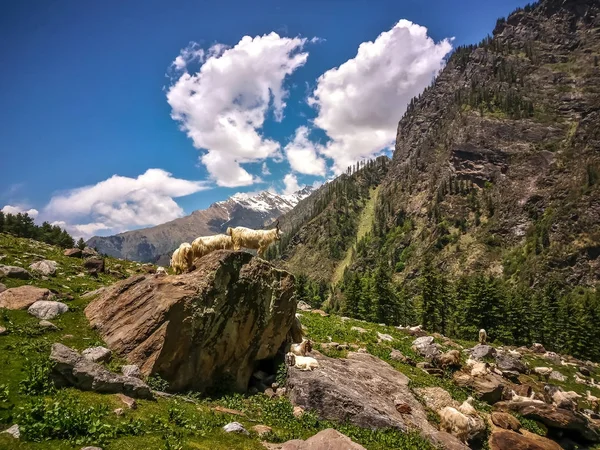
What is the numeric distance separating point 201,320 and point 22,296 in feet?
33.5

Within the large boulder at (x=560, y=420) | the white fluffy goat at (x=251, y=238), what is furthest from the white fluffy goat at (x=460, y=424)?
the white fluffy goat at (x=251, y=238)

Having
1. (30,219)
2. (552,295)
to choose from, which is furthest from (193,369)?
(30,219)

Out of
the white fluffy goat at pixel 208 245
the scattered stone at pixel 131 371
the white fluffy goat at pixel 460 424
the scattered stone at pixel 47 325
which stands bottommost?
the white fluffy goat at pixel 460 424

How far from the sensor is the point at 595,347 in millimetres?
73062

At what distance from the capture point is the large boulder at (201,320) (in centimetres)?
1759

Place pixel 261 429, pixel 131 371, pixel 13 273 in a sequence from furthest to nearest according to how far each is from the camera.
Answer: pixel 13 273
pixel 131 371
pixel 261 429

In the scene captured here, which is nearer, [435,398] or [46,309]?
[46,309]

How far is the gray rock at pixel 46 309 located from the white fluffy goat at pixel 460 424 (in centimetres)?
2147

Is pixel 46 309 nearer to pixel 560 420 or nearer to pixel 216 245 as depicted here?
pixel 216 245

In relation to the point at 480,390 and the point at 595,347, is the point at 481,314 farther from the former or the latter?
the point at 480,390

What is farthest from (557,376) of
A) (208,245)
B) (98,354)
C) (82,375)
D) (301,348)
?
(82,375)

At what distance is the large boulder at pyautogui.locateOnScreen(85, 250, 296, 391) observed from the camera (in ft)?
57.7

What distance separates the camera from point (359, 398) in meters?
17.9

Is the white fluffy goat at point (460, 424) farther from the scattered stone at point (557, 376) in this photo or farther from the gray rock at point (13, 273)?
the scattered stone at point (557, 376)
